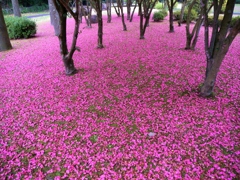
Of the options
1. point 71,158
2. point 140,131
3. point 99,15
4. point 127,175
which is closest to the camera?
point 127,175

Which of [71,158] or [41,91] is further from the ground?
[41,91]

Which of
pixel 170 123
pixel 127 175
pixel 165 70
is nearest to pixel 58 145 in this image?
pixel 127 175

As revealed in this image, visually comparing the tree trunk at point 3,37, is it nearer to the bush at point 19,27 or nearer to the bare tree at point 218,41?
the bush at point 19,27

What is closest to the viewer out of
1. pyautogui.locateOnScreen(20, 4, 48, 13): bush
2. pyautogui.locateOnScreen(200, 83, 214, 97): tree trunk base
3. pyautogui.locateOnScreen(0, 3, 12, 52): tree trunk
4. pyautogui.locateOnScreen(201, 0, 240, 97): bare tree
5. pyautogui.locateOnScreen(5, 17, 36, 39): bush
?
pyautogui.locateOnScreen(201, 0, 240, 97): bare tree

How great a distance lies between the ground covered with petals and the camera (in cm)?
A: 239

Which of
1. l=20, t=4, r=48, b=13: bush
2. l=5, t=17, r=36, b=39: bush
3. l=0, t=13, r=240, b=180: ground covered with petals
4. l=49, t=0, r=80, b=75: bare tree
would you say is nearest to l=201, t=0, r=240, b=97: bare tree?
l=0, t=13, r=240, b=180: ground covered with petals

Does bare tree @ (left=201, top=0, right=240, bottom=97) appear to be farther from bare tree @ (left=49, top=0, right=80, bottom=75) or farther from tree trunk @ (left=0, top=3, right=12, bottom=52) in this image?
tree trunk @ (left=0, top=3, right=12, bottom=52)

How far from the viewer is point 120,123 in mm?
3232

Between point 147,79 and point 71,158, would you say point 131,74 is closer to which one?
point 147,79

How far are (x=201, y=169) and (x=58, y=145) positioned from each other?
2.13 metres

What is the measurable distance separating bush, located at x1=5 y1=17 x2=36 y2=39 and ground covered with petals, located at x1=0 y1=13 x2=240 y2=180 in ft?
20.5

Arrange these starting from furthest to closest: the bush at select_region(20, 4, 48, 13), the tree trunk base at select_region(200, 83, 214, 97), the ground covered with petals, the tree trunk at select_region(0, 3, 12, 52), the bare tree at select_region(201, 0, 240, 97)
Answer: the bush at select_region(20, 4, 48, 13)
the tree trunk at select_region(0, 3, 12, 52)
the tree trunk base at select_region(200, 83, 214, 97)
the bare tree at select_region(201, 0, 240, 97)
the ground covered with petals

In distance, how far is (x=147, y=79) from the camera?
4820 mm

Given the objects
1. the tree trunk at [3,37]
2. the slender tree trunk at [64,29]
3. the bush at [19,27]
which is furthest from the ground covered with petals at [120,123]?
the bush at [19,27]
